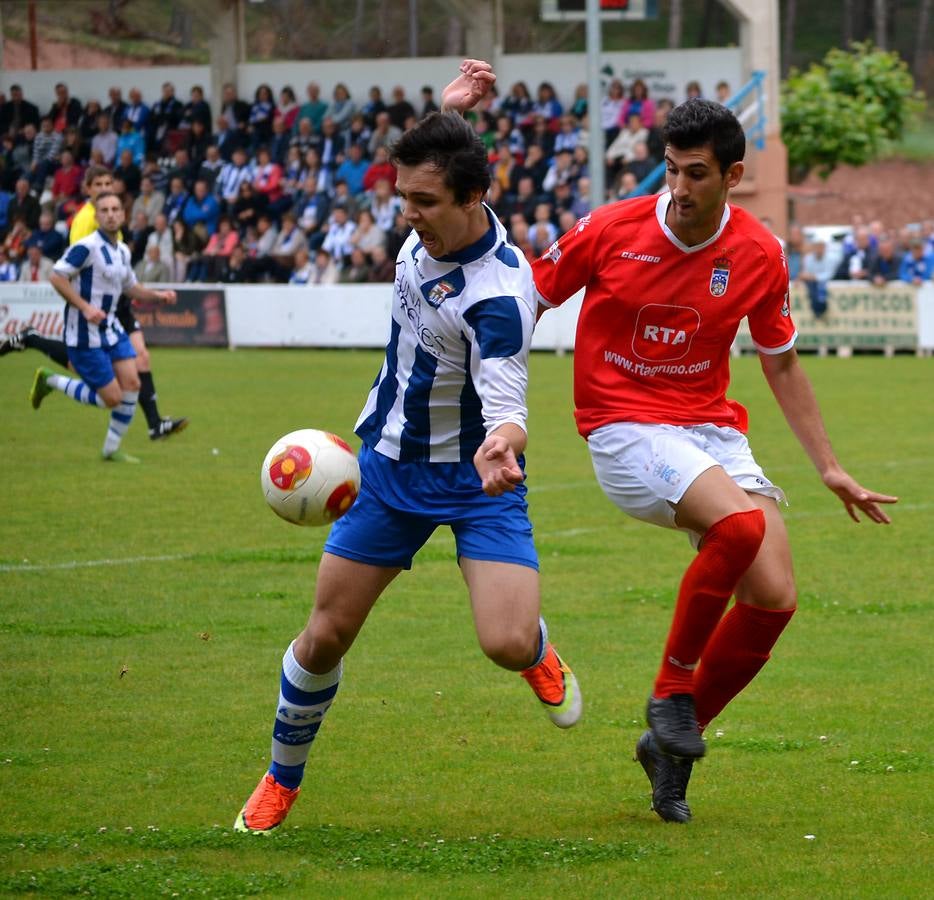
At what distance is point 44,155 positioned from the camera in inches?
1251

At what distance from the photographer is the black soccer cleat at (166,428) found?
567 inches

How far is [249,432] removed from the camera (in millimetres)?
15125

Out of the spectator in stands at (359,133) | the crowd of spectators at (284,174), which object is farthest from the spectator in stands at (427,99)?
the spectator in stands at (359,133)

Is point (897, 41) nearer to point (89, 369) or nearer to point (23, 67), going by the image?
point (23, 67)

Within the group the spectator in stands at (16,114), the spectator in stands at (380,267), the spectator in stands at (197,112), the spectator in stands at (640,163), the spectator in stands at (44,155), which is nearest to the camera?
the spectator in stands at (380,267)

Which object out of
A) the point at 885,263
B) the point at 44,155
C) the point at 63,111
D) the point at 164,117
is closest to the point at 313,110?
the point at 164,117

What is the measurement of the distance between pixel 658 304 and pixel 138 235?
81.8 ft

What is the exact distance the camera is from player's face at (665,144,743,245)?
4797 mm

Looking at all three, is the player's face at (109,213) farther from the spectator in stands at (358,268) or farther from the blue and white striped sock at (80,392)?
the spectator in stands at (358,268)

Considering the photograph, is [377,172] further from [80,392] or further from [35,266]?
[80,392]

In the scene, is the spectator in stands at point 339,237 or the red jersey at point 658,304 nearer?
the red jersey at point 658,304

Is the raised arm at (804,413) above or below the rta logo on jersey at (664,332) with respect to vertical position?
below

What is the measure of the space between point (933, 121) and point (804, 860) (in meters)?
49.1

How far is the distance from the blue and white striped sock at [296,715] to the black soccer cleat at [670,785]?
981 millimetres
